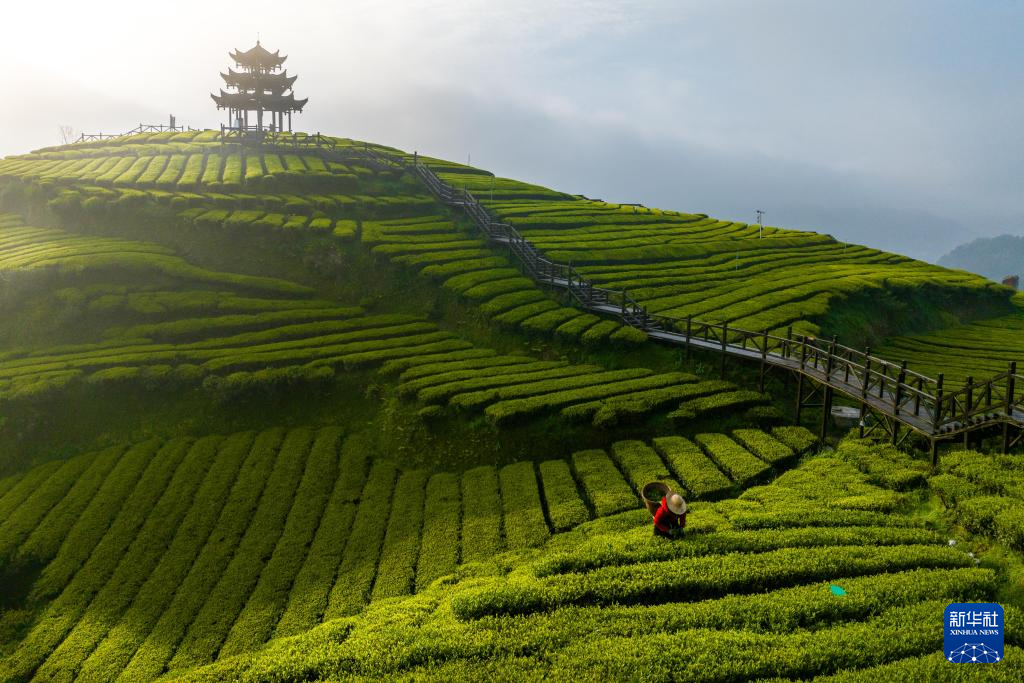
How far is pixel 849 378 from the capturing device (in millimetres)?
29391

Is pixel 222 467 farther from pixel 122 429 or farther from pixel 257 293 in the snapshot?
pixel 257 293

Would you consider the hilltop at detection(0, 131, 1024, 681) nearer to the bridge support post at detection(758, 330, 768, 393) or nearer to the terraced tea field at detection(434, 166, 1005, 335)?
the terraced tea field at detection(434, 166, 1005, 335)

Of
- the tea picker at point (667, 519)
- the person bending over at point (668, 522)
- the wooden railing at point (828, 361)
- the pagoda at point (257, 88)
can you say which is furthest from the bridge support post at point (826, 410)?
the pagoda at point (257, 88)

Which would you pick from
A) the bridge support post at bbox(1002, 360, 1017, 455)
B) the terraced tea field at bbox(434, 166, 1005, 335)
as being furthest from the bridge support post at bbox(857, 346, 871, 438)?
the terraced tea field at bbox(434, 166, 1005, 335)

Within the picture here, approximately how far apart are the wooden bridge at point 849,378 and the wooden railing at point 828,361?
0.04m

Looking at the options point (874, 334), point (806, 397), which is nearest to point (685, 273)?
point (874, 334)

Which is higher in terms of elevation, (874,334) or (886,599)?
(874,334)

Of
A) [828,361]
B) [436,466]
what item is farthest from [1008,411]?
[436,466]

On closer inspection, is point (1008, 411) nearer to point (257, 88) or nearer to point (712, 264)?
point (712, 264)

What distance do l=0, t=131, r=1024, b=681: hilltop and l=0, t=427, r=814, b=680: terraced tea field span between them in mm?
145

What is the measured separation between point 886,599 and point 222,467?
1074 inches

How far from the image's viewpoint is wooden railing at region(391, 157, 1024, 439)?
22562 mm

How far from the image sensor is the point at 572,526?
23.0m

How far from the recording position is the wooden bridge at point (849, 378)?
2231cm
